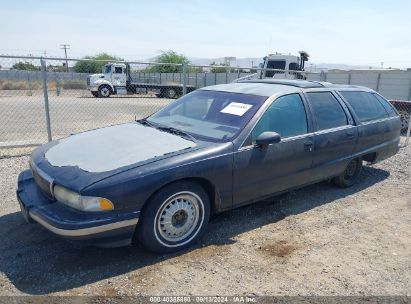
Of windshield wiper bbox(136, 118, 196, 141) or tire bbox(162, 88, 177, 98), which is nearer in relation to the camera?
windshield wiper bbox(136, 118, 196, 141)

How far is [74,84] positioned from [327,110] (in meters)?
27.5

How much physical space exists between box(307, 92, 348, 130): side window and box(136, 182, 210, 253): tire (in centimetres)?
201

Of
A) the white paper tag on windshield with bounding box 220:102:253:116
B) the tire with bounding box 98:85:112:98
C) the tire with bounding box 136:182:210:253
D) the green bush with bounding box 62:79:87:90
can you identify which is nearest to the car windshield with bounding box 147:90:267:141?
the white paper tag on windshield with bounding box 220:102:253:116

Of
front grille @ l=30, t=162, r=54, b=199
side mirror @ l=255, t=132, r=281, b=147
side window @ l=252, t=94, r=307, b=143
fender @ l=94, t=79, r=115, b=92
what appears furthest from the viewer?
fender @ l=94, t=79, r=115, b=92

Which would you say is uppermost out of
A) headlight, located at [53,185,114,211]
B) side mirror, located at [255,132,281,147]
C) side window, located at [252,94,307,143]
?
side window, located at [252,94,307,143]

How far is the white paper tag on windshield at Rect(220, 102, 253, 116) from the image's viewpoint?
3.95 metres

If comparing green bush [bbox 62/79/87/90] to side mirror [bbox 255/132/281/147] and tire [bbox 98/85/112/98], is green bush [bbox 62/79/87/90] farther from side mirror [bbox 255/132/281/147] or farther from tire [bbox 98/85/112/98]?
side mirror [bbox 255/132/281/147]

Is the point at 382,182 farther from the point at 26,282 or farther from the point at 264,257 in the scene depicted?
the point at 26,282

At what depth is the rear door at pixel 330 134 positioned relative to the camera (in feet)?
14.7

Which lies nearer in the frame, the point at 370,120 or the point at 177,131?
the point at 177,131

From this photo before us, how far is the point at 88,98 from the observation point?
22.7 metres

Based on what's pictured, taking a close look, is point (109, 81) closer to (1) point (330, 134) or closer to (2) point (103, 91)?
(2) point (103, 91)

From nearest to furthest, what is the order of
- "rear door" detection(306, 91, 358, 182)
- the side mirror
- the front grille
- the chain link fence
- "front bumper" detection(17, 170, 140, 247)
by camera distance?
"front bumper" detection(17, 170, 140, 247)
the front grille
the side mirror
"rear door" detection(306, 91, 358, 182)
the chain link fence

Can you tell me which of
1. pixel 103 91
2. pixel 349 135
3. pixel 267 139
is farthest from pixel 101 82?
pixel 267 139
